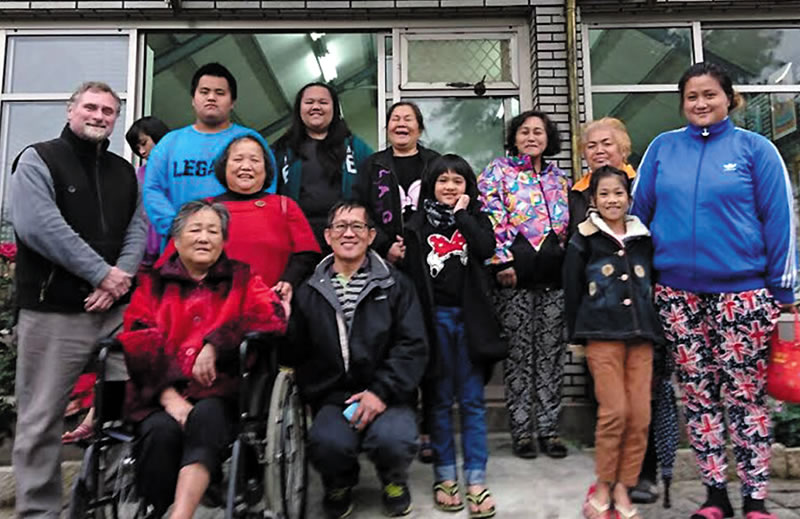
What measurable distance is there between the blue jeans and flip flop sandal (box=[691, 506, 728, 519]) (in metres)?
0.95

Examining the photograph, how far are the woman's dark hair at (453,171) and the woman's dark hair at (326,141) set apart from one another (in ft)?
1.91

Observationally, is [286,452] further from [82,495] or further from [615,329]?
[615,329]

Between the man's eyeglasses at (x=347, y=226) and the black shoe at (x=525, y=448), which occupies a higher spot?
the man's eyeglasses at (x=347, y=226)

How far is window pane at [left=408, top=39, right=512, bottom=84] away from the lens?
5070 mm

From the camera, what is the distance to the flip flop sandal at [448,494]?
292 cm

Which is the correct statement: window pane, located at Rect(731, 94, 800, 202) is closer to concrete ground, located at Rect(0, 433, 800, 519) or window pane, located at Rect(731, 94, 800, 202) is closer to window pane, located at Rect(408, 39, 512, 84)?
window pane, located at Rect(408, 39, 512, 84)

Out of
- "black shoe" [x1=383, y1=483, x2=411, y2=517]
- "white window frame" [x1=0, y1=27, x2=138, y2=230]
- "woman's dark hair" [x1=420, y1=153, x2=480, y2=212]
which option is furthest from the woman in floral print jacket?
"white window frame" [x1=0, y1=27, x2=138, y2=230]

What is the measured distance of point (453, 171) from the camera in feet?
10.3

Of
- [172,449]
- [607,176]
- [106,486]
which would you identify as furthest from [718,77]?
[106,486]

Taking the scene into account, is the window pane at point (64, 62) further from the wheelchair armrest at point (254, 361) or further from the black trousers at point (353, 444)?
the black trousers at point (353, 444)

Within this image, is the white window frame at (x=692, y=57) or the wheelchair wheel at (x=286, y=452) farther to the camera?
the white window frame at (x=692, y=57)

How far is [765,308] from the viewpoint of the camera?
2676mm

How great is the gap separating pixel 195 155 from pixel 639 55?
12.1 feet

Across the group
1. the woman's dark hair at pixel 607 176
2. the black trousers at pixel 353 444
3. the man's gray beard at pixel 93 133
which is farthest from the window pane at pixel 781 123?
the man's gray beard at pixel 93 133
